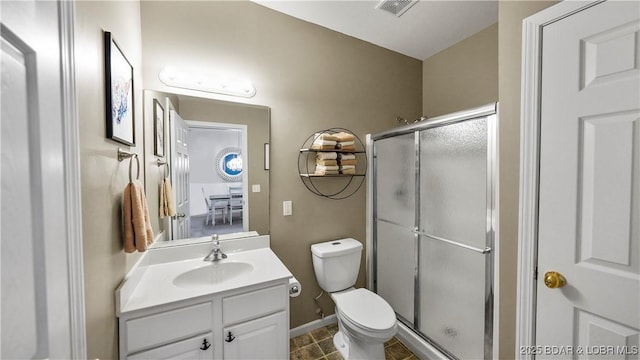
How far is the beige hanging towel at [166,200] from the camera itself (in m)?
1.52

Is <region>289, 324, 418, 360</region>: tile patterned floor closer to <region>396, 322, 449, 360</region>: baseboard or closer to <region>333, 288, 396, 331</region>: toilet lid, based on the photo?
<region>396, 322, 449, 360</region>: baseboard

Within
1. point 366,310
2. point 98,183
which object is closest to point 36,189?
point 98,183

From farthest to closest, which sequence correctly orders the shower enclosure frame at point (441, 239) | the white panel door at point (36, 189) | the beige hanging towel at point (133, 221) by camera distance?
the shower enclosure frame at point (441, 239) → the beige hanging towel at point (133, 221) → the white panel door at point (36, 189)

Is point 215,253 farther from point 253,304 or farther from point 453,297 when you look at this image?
point 453,297

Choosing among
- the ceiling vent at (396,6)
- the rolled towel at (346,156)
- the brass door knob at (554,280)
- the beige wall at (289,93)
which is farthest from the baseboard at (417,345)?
the ceiling vent at (396,6)

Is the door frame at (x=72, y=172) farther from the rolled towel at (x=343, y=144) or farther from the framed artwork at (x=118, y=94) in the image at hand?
the rolled towel at (x=343, y=144)

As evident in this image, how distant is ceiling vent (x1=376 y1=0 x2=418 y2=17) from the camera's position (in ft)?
5.74

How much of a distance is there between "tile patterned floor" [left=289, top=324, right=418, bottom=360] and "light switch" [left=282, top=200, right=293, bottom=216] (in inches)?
40.3

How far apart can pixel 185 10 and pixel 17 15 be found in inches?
54.7

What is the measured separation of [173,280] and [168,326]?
11.0 inches

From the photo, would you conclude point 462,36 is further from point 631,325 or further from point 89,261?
point 89,261

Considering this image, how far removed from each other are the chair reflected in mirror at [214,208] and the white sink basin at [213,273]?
30 cm

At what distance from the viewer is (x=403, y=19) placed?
196 cm

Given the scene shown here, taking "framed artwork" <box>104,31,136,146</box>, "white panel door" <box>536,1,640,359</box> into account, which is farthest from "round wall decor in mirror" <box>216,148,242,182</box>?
"white panel door" <box>536,1,640,359</box>
